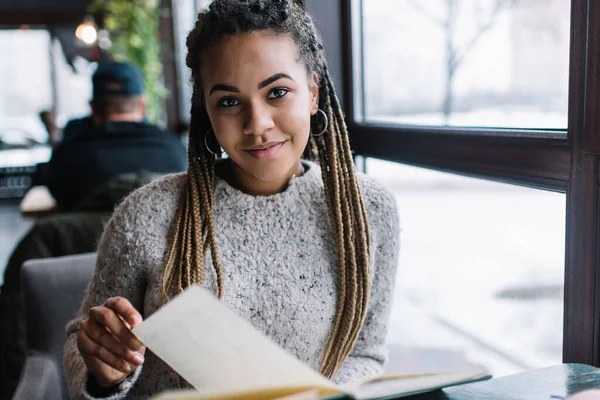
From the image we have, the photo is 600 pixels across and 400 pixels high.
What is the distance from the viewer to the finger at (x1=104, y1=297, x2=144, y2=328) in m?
0.82

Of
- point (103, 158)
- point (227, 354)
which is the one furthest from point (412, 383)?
point (103, 158)

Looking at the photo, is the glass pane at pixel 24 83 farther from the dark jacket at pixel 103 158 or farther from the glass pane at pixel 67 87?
the dark jacket at pixel 103 158

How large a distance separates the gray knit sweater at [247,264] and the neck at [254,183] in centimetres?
2

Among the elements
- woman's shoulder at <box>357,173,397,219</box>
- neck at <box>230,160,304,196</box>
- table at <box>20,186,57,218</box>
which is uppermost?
neck at <box>230,160,304,196</box>

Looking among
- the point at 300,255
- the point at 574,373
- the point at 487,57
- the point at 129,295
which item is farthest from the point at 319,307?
the point at 487,57

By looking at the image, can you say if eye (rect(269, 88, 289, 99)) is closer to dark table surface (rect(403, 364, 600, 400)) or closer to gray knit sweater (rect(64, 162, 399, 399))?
gray knit sweater (rect(64, 162, 399, 399))

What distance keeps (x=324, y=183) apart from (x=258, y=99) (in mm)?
246

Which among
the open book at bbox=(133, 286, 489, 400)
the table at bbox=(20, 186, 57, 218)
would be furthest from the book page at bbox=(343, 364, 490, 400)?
the table at bbox=(20, 186, 57, 218)

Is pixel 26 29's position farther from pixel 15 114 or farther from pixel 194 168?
pixel 194 168

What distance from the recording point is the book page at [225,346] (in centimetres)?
61

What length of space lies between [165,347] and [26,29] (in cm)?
939

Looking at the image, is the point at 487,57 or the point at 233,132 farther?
the point at 487,57

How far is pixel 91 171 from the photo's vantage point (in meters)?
2.97

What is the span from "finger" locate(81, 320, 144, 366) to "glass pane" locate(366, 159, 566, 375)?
0.67m
